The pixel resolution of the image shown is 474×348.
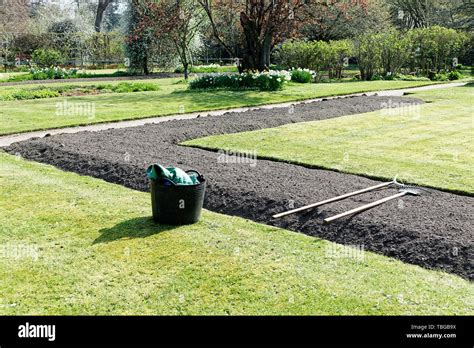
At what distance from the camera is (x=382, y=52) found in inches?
1195

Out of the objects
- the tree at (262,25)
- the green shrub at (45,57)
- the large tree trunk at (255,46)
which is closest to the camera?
the tree at (262,25)

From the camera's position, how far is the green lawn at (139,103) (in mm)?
14492

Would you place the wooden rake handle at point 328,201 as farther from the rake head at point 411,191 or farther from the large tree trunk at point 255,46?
the large tree trunk at point 255,46

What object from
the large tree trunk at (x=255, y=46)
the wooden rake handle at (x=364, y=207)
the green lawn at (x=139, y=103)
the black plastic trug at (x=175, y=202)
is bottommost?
the wooden rake handle at (x=364, y=207)

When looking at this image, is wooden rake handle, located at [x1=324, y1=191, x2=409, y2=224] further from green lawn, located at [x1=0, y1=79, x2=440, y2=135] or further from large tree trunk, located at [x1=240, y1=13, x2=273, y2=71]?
large tree trunk, located at [x1=240, y1=13, x2=273, y2=71]

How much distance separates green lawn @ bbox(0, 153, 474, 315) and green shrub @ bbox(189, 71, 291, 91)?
51.6 ft

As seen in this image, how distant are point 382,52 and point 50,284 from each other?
93.0 ft

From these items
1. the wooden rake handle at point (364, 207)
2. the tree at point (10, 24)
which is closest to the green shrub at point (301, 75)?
the wooden rake handle at point (364, 207)

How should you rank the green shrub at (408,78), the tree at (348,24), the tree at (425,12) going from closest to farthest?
1. the green shrub at (408,78)
2. the tree at (348,24)
3. the tree at (425,12)

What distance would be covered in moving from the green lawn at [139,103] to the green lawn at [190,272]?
291 inches

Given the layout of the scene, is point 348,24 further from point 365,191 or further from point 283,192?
point 283,192

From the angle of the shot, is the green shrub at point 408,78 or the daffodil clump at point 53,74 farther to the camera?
the daffodil clump at point 53,74

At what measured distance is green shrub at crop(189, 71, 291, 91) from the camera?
22109mm

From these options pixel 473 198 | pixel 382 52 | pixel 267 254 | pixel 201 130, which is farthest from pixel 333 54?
pixel 267 254
